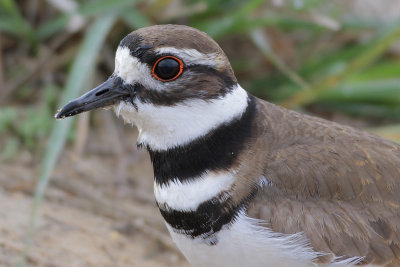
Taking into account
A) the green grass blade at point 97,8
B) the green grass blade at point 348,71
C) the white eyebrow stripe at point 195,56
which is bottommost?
the white eyebrow stripe at point 195,56

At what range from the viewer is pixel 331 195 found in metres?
2.84

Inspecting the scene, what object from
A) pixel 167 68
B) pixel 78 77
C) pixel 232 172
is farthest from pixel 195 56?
pixel 78 77

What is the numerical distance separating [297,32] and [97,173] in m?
2.56

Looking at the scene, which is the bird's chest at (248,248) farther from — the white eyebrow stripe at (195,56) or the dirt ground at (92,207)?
the dirt ground at (92,207)

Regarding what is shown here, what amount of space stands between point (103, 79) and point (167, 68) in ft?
8.92

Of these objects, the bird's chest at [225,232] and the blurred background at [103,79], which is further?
the blurred background at [103,79]

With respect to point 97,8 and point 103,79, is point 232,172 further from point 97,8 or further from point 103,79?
point 103,79

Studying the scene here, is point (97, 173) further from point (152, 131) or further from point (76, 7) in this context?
point (152, 131)

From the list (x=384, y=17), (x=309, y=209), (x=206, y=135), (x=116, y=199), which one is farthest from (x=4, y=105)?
(x=384, y=17)

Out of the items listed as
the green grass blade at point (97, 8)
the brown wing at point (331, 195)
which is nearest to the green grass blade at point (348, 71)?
the green grass blade at point (97, 8)

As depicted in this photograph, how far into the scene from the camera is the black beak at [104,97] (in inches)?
106

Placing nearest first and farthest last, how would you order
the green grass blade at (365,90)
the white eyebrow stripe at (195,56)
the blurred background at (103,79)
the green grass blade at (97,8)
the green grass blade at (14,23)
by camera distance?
1. the white eyebrow stripe at (195,56)
2. the blurred background at (103,79)
3. the green grass blade at (97,8)
4. the green grass blade at (14,23)
5. the green grass blade at (365,90)

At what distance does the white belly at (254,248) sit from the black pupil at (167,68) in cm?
70

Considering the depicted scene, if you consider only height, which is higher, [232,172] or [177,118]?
[177,118]
